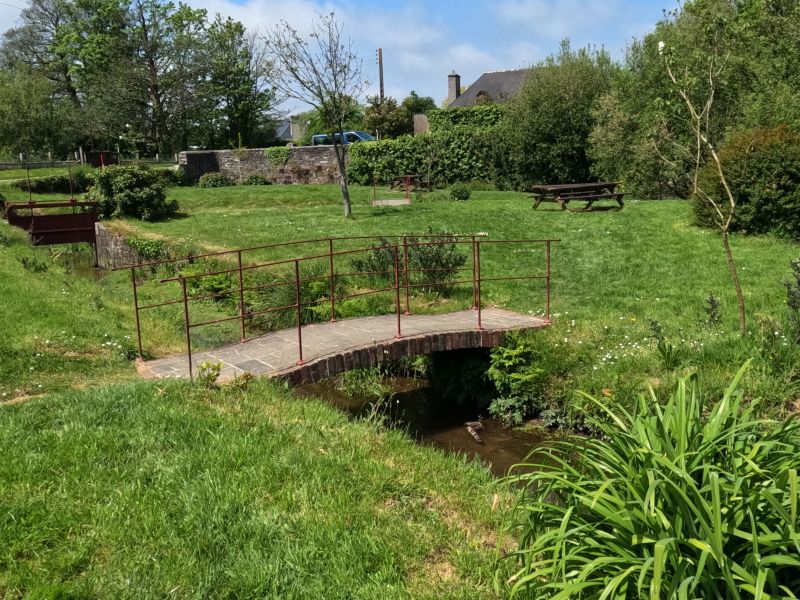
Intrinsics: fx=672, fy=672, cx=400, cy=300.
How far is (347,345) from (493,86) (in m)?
41.4

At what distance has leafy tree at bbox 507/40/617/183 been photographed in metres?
25.3

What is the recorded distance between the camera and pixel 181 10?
42625 mm

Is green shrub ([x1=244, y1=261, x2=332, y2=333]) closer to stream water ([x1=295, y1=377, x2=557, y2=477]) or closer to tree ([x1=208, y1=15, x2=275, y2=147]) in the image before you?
stream water ([x1=295, y1=377, x2=557, y2=477])

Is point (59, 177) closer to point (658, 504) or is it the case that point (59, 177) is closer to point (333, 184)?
point (333, 184)

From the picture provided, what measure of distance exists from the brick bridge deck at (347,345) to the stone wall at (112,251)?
8.55 metres

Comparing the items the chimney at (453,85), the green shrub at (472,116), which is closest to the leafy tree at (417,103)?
the chimney at (453,85)

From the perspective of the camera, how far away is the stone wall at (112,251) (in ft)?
52.3

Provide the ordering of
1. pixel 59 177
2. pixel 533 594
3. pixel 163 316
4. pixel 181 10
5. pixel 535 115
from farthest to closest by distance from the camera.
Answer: pixel 181 10 → pixel 59 177 → pixel 535 115 → pixel 163 316 → pixel 533 594

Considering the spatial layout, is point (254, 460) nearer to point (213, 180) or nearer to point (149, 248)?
point (149, 248)

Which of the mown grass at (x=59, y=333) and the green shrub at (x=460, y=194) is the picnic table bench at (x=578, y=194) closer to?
the green shrub at (x=460, y=194)

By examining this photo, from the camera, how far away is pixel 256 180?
30438mm

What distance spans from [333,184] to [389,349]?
75.2 ft

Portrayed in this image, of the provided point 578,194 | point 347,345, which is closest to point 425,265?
point 347,345

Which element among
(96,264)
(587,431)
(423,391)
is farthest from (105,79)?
(587,431)
